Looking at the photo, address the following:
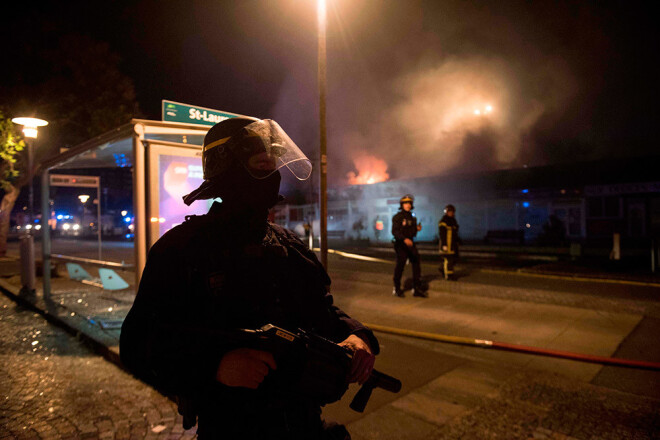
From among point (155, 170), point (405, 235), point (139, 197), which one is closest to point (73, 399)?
point (139, 197)

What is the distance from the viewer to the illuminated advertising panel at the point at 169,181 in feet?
15.3

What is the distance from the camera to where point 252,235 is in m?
1.50

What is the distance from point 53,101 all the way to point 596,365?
1548 cm

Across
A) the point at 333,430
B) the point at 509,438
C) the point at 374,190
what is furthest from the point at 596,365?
the point at 374,190

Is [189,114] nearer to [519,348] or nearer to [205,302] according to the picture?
[205,302]

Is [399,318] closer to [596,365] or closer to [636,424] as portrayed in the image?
[596,365]

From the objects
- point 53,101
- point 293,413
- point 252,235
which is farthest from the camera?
point 53,101

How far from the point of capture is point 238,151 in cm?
153

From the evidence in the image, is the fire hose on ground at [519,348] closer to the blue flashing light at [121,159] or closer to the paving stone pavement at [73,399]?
the paving stone pavement at [73,399]

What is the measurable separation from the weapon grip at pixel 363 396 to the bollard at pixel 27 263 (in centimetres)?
901

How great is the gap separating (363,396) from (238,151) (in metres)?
1.09

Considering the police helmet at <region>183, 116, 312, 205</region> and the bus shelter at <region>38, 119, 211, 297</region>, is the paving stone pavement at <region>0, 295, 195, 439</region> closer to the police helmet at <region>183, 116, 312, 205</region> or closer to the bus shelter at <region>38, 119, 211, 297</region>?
the bus shelter at <region>38, 119, 211, 297</region>

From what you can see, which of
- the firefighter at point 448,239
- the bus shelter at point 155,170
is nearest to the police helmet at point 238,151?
the bus shelter at point 155,170

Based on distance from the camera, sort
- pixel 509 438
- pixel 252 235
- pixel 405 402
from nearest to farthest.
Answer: pixel 252 235
pixel 509 438
pixel 405 402
